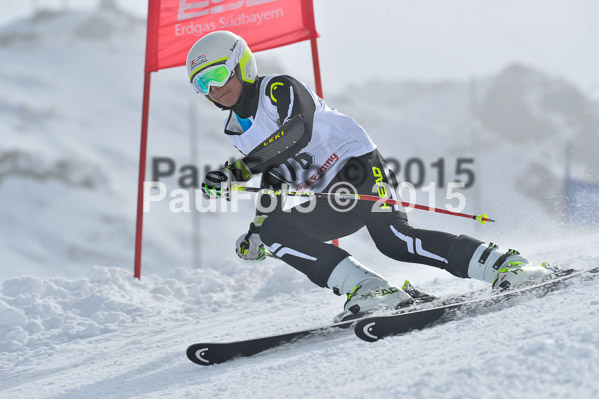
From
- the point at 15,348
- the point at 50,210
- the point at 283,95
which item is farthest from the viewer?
the point at 50,210

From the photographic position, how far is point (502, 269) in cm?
270

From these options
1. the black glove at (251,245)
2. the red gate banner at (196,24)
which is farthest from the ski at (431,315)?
the red gate banner at (196,24)

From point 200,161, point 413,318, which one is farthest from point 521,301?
point 200,161

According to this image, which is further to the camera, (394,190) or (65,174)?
(65,174)

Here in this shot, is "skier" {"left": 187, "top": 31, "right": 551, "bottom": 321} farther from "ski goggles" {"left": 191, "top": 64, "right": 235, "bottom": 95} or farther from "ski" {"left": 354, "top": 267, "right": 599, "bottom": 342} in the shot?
"ski" {"left": 354, "top": 267, "right": 599, "bottom": 342}

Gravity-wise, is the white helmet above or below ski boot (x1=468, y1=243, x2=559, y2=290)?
above

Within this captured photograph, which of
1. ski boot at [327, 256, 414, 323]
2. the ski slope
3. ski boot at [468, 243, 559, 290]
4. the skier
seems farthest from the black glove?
ski boot at [468, 243, 559, 290]

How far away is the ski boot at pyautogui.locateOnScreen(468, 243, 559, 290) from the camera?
8.73 feet

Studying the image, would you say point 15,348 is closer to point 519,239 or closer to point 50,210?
point 519,239

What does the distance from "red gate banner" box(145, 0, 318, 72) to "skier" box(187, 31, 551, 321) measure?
89.5 inches

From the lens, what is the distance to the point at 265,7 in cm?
542

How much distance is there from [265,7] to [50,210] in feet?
109

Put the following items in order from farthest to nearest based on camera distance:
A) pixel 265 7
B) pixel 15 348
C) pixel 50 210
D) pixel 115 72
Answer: pixel 115 72
pixel 50 210
pixel 265 7
pixel 15 348

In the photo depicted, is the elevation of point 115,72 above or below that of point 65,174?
above
